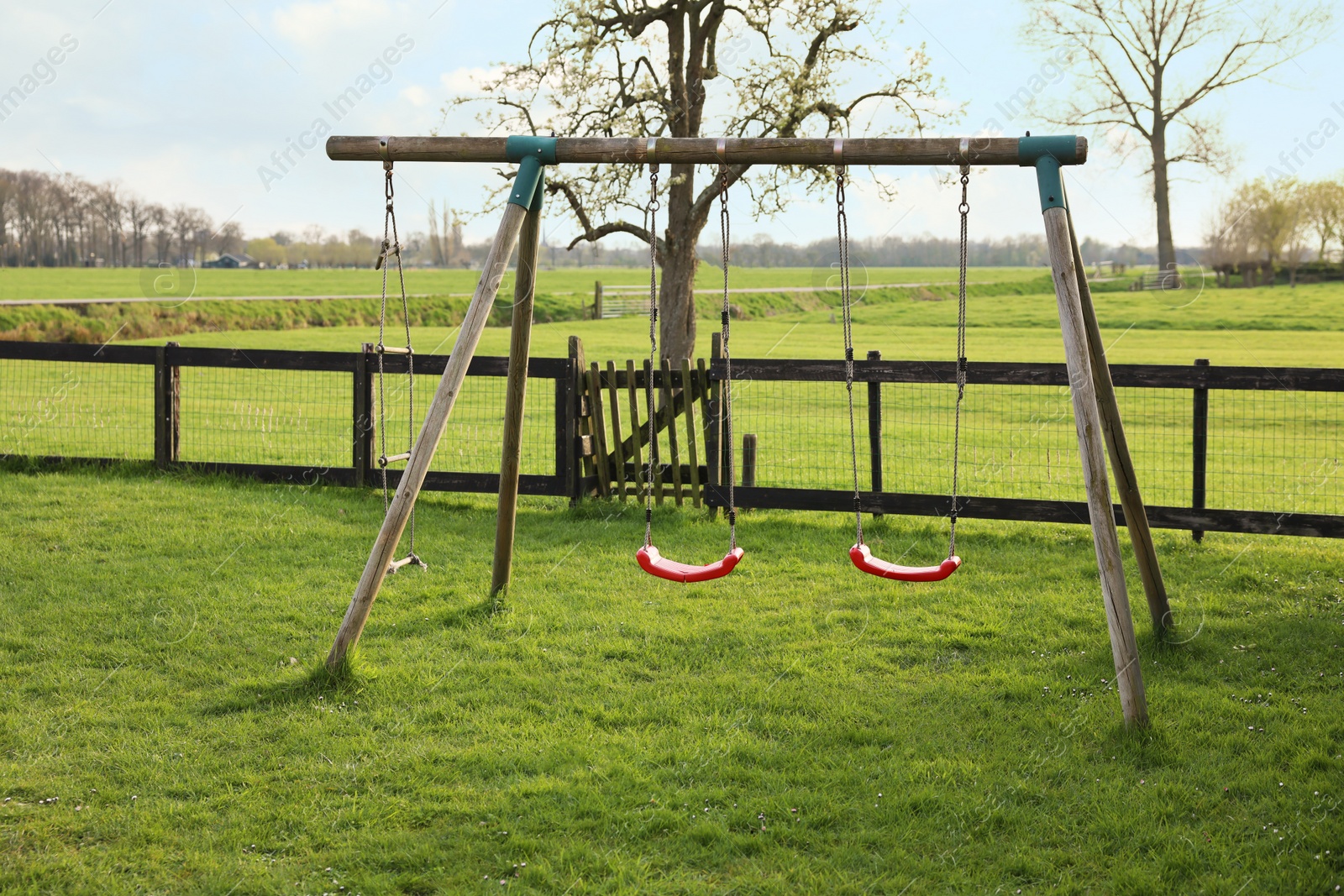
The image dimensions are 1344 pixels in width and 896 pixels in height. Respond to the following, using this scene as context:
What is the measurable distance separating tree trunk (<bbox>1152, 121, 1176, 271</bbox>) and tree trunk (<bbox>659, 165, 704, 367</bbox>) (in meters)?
21.8

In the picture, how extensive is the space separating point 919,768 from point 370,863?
7.65ft

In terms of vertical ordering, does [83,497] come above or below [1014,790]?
above

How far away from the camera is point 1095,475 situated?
493 centimetres

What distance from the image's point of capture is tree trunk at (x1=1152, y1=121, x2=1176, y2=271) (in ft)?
109

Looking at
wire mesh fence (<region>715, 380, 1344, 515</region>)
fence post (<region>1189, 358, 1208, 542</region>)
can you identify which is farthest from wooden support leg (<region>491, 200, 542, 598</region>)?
fence post (<region>1189, 358, 1208, 542</region>)

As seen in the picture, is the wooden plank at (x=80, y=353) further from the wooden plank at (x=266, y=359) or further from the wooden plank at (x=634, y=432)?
the wooden plank at (x=634, y=432)

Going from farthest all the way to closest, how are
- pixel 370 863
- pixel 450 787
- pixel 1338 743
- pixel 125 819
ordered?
pixel 1338 743
pixel 450 787
pixel 125 819
pixel 370 863

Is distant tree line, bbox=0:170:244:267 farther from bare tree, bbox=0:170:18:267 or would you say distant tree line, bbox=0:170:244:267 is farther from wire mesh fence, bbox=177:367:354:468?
wire mesh fence, bbox=177:367:354:468

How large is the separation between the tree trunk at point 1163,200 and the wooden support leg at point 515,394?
1228 inches

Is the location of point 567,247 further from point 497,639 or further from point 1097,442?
point 1097,442

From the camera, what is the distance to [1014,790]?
4.33 metres

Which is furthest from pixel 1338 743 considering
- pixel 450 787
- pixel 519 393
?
pixel 519 393

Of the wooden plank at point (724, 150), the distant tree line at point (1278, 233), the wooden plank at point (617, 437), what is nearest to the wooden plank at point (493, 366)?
the wooden plank at point (617, 437)

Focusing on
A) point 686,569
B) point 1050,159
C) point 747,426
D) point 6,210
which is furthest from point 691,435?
point 6,210
